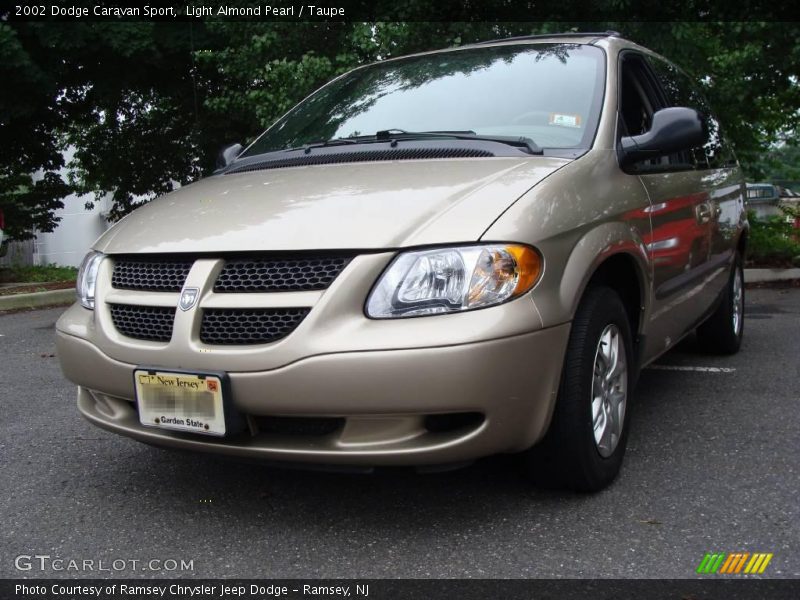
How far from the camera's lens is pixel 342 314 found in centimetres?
248

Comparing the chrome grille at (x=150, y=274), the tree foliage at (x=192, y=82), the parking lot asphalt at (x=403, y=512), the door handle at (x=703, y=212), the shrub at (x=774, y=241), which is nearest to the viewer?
the parking lot asphalt at (x=403, y=512)

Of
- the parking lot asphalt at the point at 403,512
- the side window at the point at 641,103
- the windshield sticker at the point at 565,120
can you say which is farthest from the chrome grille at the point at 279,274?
the side window at the point at 641,103

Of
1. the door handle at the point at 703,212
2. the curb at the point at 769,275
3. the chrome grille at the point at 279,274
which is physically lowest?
the curb at the point at 769,275

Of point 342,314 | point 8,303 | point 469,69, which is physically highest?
point 469,69

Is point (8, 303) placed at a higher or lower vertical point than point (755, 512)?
lower

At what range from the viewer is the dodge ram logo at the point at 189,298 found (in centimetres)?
266

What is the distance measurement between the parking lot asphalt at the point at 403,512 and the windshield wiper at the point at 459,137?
3.84 ft

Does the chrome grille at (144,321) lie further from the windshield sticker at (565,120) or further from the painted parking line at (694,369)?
the painted parking line at (694,369)

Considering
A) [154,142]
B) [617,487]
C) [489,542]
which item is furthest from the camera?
[154,142]

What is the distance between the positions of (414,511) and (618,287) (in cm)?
116

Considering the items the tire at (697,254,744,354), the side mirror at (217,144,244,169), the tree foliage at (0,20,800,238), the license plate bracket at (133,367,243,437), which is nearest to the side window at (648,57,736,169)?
the tire at (697,254,744,354)

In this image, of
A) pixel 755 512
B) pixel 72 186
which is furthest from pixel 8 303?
pixel 755 512
